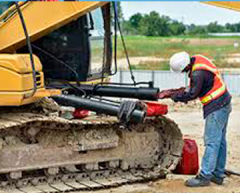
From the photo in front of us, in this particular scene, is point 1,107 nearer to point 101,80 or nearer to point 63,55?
point 63,55

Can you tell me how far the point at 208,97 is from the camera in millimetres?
7281

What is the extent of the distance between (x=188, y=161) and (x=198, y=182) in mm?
656

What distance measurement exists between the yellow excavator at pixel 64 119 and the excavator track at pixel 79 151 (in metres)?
0.01

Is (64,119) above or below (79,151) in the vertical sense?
above

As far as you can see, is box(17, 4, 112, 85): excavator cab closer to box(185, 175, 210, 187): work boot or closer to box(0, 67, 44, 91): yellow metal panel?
box(0, 67, 44, 91): yellow metal panel

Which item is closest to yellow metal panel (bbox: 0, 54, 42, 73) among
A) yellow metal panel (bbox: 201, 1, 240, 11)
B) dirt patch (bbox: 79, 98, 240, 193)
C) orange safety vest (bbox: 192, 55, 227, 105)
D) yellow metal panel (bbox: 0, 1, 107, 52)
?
yellow metal panel (bbox: 0, 1, 107, 52)

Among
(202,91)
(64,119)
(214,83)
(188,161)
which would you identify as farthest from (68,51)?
(188,161)

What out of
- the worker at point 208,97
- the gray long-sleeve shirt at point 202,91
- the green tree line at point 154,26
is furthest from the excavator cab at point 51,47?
the green tree line at point 154,26

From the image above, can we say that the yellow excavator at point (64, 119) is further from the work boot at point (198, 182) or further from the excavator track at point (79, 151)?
the work boot at point (198, 182)

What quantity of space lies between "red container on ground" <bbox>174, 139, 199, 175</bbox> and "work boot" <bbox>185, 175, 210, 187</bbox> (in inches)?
22.2

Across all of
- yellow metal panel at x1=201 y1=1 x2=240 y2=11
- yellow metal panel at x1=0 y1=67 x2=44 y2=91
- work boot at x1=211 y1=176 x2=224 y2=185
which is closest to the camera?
yellow metal panel at x1=201 y1=1 x2=240 y2=11

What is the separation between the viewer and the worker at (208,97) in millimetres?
7203

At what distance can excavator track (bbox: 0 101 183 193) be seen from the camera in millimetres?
6906

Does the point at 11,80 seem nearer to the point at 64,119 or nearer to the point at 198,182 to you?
the point at 64,119
